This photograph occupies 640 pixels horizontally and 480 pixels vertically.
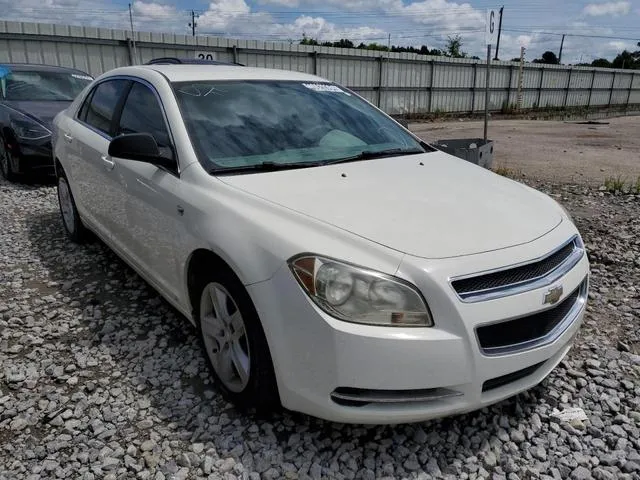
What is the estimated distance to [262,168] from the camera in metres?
2.64

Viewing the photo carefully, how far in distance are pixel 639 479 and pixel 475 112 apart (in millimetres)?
24274

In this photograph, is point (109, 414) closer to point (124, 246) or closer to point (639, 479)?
point (124, 246)

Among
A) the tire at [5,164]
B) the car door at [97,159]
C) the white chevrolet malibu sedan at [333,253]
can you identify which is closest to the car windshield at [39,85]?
the tire at [5,164]

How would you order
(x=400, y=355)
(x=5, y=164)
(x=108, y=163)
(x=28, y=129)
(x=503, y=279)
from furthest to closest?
(x=5, y=164)
(x=28, y=129)
(x=108, y=163)
(x=503, y=279)
(x=400, y=355)

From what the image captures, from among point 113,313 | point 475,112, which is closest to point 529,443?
point 113,313

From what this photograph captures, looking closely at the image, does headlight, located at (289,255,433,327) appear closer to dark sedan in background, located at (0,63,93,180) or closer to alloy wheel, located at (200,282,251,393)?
alloy wheel, located at (200,282,251,393)

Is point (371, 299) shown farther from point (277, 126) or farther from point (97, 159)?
point (97, 159)

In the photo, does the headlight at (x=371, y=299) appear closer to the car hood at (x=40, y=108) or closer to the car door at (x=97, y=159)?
the car door at (x=97, y=159)

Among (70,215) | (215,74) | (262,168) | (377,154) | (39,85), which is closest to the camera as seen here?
(262,168)

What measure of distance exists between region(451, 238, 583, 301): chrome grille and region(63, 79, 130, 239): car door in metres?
2.31

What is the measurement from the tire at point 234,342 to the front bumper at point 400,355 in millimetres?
94

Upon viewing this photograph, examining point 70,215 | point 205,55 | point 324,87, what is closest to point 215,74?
point 324,87

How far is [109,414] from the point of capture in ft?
8.09

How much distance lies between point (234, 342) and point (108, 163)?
1754mm
